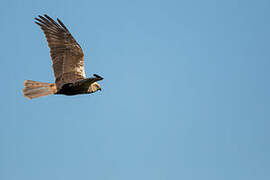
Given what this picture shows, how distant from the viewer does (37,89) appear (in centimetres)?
1234

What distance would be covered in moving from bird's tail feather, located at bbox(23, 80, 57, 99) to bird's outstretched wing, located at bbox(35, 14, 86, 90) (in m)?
0.60

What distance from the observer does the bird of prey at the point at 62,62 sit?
1238cm

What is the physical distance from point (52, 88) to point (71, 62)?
146 cm

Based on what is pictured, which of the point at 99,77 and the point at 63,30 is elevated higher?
the point at 63,30

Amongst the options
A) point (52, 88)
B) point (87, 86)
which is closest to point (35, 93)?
point (52, 88)

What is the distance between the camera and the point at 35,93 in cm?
1213

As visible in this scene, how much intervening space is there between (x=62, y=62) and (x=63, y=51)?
449 millimetres

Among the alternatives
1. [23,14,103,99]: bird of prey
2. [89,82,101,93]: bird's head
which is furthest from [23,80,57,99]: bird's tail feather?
[89,82,101,93]: bird's head

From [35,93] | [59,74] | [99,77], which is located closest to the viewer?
[99,77]

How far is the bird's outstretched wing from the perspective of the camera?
13240mm

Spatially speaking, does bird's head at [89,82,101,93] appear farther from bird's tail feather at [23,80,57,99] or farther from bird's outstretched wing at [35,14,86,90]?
bird's tail feather at [23,80,57,99]

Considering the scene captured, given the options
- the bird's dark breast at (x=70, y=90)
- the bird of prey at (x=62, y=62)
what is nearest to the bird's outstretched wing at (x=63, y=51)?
the bird of prey at (x=62, y=62)

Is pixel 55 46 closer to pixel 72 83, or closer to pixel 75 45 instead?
pixel 75 45

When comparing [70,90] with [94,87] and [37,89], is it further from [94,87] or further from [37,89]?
[94,87]
